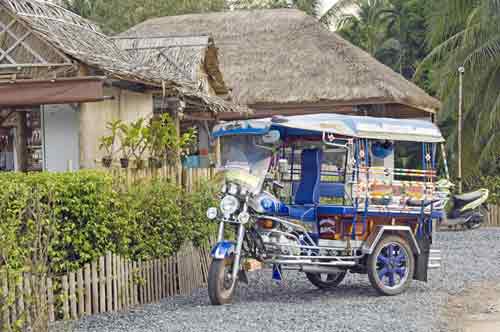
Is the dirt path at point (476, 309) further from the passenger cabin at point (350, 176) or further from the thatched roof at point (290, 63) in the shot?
the thatched roof at point (290, 63)

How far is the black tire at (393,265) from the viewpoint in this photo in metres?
10.3

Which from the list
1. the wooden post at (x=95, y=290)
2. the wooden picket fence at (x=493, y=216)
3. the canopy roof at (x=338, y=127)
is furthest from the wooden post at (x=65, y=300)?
the wooden picket fence at (x=493, y=216)

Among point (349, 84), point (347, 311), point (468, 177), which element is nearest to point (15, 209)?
point (347, 311)

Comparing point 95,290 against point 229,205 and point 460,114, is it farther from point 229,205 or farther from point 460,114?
point 460,114

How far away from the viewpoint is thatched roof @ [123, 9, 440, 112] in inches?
870

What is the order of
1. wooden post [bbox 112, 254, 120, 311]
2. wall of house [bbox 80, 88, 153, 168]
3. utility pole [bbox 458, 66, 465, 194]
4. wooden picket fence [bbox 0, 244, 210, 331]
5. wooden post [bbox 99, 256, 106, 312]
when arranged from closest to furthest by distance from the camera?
wooden picket fence [bbox 0, 244, 210, 331] < wooden post [bbox 99, 256, 106, 312] < wooden post [bbox 112, 254, 120, 311] < wall of house [bbox 80, 88, 153, 168] < utility pole [bbox 458, 66, 465, 194]

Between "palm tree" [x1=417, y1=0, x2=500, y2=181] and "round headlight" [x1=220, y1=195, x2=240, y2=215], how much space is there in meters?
13.5

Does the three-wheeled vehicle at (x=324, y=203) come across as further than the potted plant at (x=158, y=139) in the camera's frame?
No

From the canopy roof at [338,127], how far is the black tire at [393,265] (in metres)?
1.31

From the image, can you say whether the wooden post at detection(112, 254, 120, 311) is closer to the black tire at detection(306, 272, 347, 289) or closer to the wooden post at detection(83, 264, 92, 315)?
the wooden post at detection(83, 264, 92, 315)

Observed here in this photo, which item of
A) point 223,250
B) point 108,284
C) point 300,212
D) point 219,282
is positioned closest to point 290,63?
point 300,212

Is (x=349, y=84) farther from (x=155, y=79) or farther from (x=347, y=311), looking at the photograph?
(x=347, y=311)

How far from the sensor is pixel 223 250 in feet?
30.6

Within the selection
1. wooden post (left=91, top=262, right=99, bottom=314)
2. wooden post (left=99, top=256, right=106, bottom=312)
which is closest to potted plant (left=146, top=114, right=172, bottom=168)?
wooden post (left=99, top=256, right=106, bottom=312)
